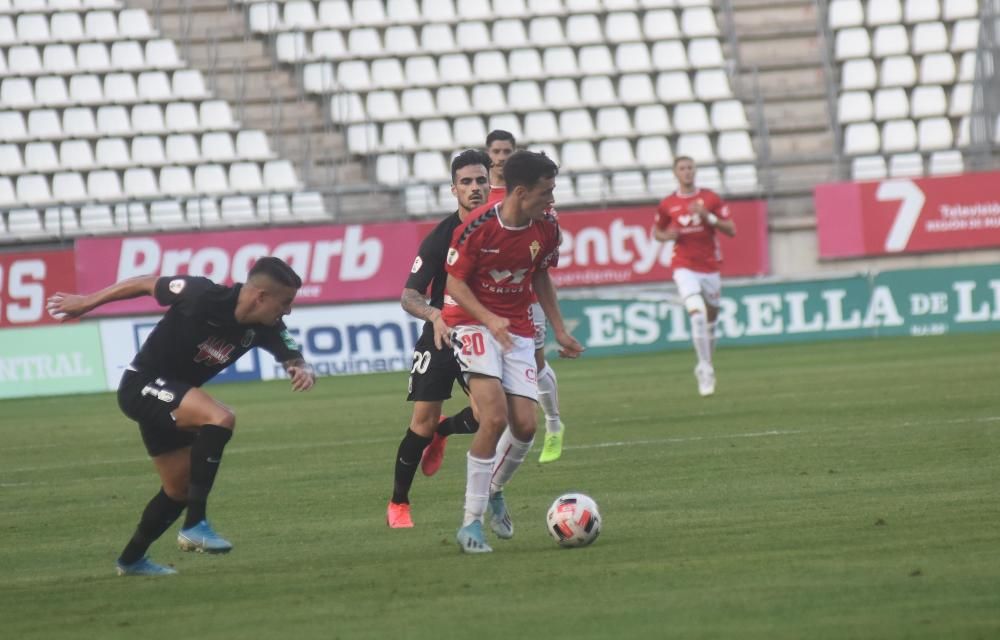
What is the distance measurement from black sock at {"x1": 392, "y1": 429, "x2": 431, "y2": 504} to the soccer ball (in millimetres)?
1537

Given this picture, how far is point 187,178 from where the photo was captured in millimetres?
31141

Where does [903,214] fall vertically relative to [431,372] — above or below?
below

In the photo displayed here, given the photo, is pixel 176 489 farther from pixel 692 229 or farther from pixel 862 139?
pixel 862 139

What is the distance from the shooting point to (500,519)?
973 cm

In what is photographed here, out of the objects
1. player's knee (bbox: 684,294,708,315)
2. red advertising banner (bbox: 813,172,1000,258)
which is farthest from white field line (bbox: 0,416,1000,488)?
red advertising banner (bbox: 813,172,1000,258)

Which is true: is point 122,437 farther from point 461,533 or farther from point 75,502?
point 461,533

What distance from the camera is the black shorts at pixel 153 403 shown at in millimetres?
8734

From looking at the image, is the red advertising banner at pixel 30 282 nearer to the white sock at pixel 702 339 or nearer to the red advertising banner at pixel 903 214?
the white sock at pixel 702 339

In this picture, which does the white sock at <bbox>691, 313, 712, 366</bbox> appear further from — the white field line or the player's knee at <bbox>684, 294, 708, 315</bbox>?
the white field line

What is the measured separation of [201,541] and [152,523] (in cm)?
28

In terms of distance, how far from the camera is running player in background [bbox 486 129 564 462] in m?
11.8

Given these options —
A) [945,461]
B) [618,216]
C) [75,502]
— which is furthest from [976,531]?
[618,216]

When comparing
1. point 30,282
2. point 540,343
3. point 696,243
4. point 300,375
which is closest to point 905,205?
point 696,243

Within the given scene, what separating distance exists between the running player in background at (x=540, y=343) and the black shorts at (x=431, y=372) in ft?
2.99
